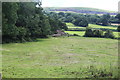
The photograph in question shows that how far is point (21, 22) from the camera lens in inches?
1630

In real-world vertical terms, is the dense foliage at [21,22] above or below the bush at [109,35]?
above

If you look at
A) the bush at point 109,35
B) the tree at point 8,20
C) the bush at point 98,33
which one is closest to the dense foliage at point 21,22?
the tree at point 8,20

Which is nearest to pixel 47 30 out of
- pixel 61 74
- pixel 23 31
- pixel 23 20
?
pixel 23 20

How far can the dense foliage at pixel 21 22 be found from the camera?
1350 inches

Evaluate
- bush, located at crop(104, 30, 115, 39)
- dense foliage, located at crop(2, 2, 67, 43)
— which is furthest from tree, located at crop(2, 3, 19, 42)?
bush, located at crop(104, 30, 115, 39)

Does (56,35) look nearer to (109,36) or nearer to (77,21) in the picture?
(109,36)

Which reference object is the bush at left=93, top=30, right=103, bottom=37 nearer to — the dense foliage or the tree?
the dense foliage

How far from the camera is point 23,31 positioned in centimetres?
3769

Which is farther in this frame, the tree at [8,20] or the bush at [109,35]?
the bush at [109,35]

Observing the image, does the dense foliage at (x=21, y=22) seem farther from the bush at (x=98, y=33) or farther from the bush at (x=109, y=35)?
the bush at (x=109, y=35)

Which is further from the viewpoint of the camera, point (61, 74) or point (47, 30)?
point (47, 30)

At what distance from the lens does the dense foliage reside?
34.3 m

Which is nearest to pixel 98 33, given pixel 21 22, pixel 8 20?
pixel 21 22

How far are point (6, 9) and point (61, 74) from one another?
22.9 meters
